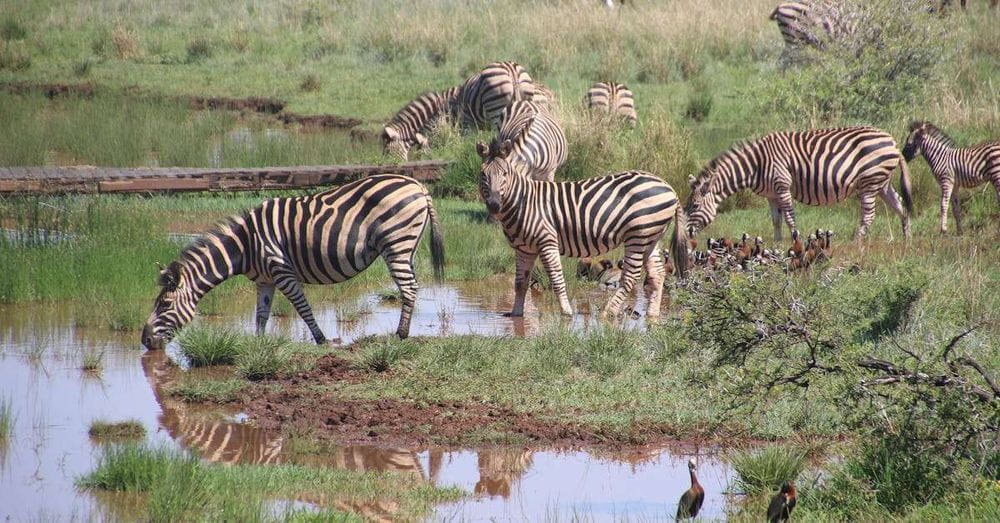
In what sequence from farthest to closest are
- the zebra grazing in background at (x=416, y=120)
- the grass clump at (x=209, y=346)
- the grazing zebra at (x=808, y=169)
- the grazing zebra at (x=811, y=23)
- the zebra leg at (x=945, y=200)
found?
1. the grazing zebra at (x=811, y=23)
2. the zebra grazing in background at (x=416, y=120)
3. the zebra leg at (x=945, y=200)
4. the grazing zebra at (x=808, y=169)
5. the grass clump at (x=209, y=346)

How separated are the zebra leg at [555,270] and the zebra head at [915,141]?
616 cm

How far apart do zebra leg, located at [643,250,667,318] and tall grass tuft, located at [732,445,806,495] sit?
495 cm

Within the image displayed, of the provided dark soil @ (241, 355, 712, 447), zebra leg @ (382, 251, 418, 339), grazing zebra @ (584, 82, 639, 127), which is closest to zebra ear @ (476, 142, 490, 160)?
zebra leg @ (382, 251, 418, 339)

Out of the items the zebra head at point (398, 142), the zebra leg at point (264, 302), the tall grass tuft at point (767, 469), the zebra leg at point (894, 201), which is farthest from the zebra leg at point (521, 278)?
the zebra head at point (398, 142)

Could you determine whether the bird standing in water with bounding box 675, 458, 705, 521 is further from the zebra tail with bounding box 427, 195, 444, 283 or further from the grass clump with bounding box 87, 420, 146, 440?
the zebra tail with bounding box 427, 195, 444, 283

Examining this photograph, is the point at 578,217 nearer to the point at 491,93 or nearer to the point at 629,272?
the point at 629,272

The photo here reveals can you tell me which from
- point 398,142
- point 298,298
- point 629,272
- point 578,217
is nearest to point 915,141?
point 629,272

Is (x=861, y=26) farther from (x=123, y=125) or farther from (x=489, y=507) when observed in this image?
(x=489, y=507)

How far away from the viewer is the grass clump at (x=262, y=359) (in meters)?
10.3

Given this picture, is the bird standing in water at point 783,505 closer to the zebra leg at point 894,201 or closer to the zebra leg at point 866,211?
the zebra leg at point 866,211

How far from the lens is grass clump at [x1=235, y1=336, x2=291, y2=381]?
10273 mm

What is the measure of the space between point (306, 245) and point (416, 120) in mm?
10383

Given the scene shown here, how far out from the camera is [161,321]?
11.2 m

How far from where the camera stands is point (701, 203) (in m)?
15.5
